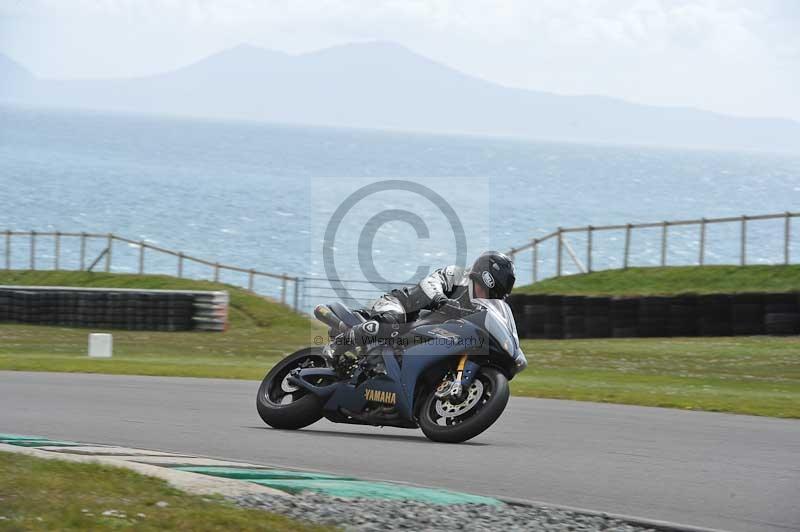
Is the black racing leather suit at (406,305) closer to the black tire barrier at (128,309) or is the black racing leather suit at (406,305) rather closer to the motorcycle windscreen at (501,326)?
the motorcycle windscreen at (501,326)

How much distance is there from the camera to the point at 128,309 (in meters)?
28.8

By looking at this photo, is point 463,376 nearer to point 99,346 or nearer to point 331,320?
point 331,320

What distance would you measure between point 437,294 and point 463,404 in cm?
94

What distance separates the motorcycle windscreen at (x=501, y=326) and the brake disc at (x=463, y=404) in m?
0.39

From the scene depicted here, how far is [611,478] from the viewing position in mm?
8445

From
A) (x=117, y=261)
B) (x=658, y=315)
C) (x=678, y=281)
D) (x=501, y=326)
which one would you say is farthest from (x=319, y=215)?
(x=501, y=326)

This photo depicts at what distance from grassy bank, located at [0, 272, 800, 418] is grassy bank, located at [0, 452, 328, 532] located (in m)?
8.42

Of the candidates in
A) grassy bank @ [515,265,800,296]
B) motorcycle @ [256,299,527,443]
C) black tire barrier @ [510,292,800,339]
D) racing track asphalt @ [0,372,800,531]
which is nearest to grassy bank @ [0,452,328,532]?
racing track asphalt @ [0,372,800,531]

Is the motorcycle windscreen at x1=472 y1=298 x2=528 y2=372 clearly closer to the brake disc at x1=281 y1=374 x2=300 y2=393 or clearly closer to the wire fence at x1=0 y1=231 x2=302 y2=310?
the brake disc at x1=281 y1=374 x2=300 y2=393

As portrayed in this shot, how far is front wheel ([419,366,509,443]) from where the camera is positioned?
9.35m

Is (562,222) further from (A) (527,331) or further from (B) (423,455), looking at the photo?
(B) (423,455)

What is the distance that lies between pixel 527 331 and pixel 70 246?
202 ft

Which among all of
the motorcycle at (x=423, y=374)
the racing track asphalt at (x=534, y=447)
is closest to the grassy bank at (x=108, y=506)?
the racing track asphalt at (x=534, y=447)

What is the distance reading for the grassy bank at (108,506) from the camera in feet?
20.9
